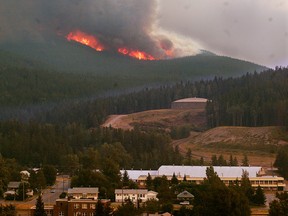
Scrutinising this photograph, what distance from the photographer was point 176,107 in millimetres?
170750

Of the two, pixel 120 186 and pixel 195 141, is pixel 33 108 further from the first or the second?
pixel 120 186

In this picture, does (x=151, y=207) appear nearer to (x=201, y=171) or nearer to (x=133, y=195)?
(x=133, y=195)

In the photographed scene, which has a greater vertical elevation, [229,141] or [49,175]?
[229,141]

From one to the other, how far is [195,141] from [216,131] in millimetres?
5624

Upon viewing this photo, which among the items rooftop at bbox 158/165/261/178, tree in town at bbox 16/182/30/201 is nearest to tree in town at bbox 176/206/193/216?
tree in town at bbox 16/182/30/201

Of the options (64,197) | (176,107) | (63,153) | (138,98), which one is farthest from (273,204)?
(138,98)

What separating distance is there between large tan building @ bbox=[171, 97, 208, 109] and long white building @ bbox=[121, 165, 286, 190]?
294ft

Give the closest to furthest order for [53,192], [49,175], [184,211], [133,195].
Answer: [184,211]
[133,195]
[53,192]
[49,175]

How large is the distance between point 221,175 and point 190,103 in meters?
96.9

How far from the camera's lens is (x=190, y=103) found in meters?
169

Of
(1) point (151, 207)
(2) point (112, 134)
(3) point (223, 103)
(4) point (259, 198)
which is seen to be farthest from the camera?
(3) point (223, 103)

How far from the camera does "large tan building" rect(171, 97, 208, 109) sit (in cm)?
16650

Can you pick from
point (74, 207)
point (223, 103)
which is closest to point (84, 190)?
point (74, 207)

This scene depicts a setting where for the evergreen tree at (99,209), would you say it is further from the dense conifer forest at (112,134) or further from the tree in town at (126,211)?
the dense conifer forest at (112,134)
